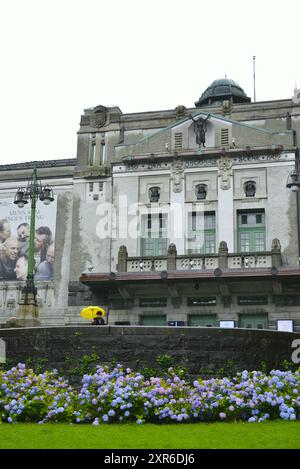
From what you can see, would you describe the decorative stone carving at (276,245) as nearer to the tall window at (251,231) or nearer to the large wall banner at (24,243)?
the tall window at (251,231)

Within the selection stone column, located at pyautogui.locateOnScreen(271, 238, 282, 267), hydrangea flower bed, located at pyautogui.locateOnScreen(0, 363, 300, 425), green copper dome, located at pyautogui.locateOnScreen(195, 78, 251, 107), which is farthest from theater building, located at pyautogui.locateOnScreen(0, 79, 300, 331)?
hydrangea flower bed, located at pyautogui.locateOnScreen(0, 363, 300, 425)

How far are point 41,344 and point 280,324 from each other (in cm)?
1702

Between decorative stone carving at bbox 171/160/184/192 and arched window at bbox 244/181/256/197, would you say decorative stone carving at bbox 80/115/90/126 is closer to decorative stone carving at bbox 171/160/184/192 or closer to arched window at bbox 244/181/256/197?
decorative stone carving at bbox 171/160/184/192

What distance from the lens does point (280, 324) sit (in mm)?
31078

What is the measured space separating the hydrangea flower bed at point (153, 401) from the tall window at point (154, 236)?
20.5m

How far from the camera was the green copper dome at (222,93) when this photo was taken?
47281 mm

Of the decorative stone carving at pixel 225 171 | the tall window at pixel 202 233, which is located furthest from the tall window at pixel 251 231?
the decorative stone carving at pixel 225 171

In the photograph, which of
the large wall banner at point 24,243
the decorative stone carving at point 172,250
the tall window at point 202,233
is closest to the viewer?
the decorative stone carving at point 172,250

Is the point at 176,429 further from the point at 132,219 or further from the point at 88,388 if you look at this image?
the point at 132,219

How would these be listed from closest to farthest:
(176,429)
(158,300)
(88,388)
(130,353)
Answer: (176,429) → (88,388) → (130,353) → (158,300)

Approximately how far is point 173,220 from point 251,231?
4.13 meters

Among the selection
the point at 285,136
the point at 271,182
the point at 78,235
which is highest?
the point at 285,136

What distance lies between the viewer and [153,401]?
1293cm
